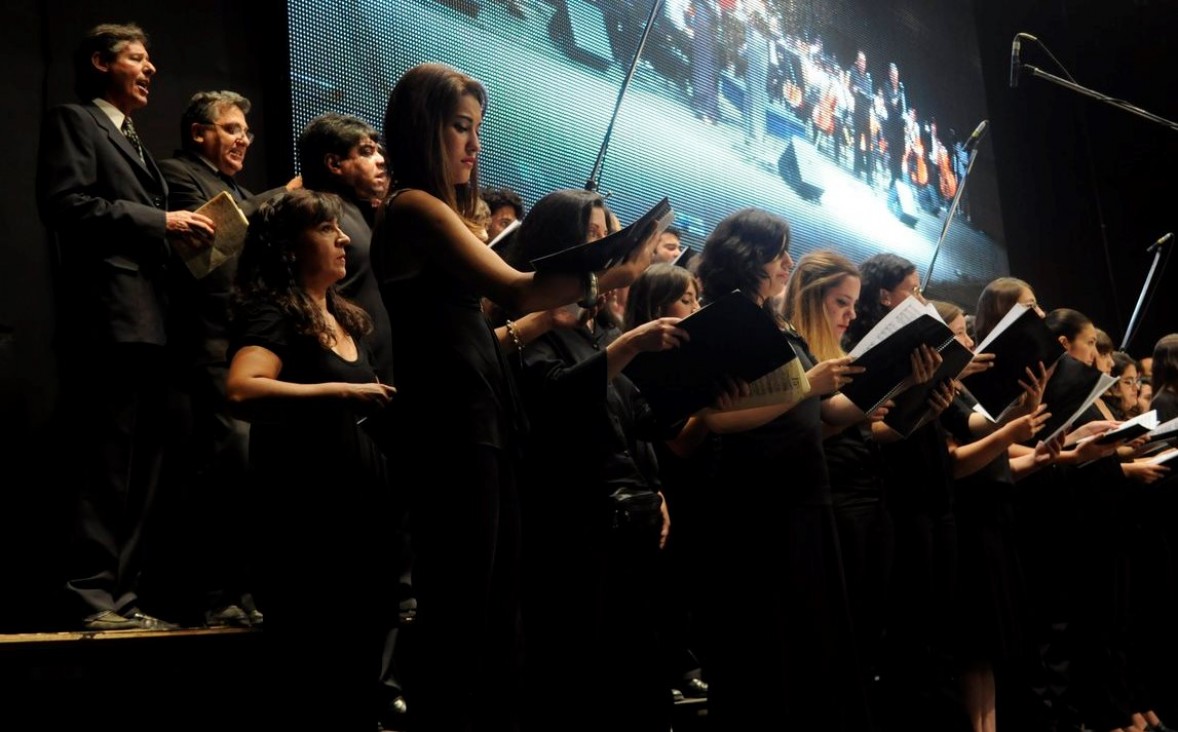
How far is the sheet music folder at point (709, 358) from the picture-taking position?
212 centimetres

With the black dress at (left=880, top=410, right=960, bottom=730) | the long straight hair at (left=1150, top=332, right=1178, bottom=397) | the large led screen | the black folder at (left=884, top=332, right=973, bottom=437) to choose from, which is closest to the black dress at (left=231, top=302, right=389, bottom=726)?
the black folder at (left=884, top=332, right=973, bottom=437)

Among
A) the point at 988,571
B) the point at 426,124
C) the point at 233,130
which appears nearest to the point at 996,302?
the point at 988,571

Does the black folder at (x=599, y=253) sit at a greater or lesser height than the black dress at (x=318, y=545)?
greater

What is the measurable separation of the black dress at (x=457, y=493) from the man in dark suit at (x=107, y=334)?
102cm

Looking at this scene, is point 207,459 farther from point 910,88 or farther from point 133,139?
point 910,88

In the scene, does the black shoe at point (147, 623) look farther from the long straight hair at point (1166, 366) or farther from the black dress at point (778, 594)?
the long straight hair at point (1166, 366)

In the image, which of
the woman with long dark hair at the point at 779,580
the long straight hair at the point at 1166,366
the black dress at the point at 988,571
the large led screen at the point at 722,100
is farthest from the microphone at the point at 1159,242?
the woman with long dark hair at the point at 779,580

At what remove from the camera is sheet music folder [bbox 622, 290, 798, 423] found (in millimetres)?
2123

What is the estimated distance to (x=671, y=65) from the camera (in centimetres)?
500

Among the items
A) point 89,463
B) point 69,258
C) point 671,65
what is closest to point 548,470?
point 89,463

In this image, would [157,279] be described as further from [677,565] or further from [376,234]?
[677,565]

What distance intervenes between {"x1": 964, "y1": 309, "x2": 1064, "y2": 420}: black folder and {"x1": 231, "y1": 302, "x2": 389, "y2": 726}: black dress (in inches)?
69.9

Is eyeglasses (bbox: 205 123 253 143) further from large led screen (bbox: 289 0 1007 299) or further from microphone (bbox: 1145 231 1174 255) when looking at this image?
microphone (bbox: 1145 231 1174 255)

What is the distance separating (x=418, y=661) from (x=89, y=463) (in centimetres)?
117
